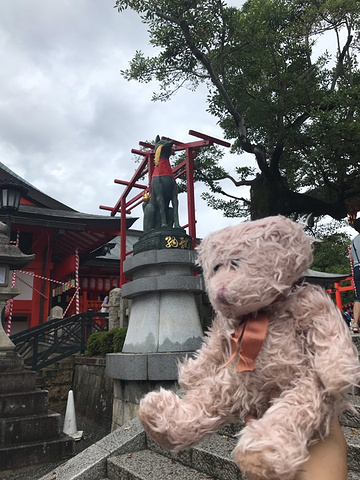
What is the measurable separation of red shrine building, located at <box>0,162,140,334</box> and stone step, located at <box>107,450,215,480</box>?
854 cm

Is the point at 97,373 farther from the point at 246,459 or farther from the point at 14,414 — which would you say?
the point at 246,459

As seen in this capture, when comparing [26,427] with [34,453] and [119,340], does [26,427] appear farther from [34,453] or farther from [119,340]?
[119,340]

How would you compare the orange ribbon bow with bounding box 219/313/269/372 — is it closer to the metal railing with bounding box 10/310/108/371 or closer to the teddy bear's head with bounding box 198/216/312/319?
the teddy bear's head with bounding box 198/216/312/319

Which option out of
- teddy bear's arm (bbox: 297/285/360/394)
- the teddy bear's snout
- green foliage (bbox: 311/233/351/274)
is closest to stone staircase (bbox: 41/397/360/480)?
teddy bear's arm (bbox: 297/285/360/394)

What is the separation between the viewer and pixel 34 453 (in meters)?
4.77

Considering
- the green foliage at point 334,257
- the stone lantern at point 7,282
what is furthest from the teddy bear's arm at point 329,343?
the green foliage at point 334,257

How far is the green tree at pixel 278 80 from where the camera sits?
28.9 ft

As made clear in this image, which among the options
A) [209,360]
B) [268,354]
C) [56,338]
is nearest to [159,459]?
[209,360]

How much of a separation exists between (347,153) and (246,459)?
30.4 feet

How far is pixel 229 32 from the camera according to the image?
368 inches

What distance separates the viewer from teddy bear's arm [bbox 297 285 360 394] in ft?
4.58

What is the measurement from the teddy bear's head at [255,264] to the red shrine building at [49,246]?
1012 centimetres

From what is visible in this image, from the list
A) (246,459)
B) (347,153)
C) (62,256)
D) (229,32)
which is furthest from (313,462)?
(62,256)

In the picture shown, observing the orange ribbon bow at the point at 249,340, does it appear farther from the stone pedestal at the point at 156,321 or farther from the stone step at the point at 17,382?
the stone step at the point at 17,382
